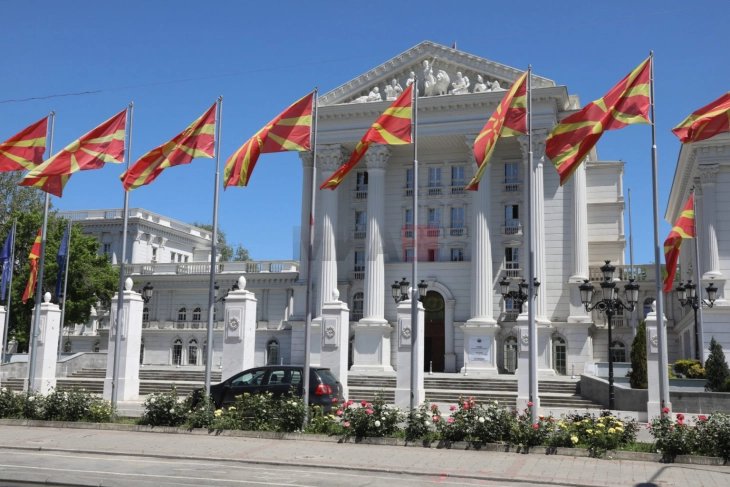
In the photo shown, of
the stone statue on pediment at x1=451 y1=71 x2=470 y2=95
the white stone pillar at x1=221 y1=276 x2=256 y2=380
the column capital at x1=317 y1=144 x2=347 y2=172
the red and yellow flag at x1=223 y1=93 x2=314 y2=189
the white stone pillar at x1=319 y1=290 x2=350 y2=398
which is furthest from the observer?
the column capital at x1=317 y1=144 x2=347 y2=172

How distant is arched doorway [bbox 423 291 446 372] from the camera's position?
157 ft

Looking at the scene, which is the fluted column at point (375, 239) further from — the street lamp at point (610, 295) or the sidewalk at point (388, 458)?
the sidewalk at point (388, 458)

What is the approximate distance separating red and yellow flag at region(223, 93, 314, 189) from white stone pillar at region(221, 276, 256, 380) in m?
4.67

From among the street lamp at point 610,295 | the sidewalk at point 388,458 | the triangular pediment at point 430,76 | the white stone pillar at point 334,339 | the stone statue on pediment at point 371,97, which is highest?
the triangular pediment at point 430,76

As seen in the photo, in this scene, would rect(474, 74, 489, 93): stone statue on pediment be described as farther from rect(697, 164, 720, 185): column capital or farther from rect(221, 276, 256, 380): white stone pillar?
rect(221, 276, 256, 380): white stone pillar

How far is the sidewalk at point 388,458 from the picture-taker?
13.0 meters

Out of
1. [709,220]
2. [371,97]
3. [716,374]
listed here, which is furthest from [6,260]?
[709,220]

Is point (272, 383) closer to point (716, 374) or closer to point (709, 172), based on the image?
point (716, 374)

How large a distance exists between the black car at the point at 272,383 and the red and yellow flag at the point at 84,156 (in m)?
7.47

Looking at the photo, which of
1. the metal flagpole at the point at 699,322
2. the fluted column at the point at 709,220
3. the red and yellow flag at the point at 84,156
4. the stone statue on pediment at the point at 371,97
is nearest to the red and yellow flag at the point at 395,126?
the red and yellow flag at the point at 84,156

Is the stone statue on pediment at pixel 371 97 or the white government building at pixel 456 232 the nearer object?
the white government building at pixel 456 232

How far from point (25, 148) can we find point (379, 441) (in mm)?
14970

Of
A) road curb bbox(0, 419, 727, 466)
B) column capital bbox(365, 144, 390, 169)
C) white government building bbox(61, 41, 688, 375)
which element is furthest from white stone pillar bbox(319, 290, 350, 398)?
column capital bbox(365, 144, 390, 169)

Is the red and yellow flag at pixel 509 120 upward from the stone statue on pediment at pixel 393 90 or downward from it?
downward
